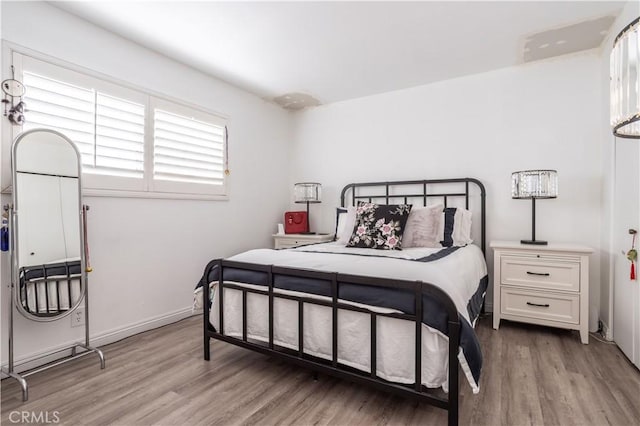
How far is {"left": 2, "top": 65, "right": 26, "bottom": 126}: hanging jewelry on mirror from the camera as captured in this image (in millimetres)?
1997

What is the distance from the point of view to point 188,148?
10.4 ft

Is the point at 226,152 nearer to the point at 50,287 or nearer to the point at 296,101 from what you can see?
the point at 296,101

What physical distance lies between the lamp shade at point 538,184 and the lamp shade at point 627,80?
184 centimetres

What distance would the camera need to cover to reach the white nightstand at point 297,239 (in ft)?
12.2

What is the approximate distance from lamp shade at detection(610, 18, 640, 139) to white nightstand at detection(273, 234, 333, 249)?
2.85 m

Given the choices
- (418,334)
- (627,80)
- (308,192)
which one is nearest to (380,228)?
(418,334)

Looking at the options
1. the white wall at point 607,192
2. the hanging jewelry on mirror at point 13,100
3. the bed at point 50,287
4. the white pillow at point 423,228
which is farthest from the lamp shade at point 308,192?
the white wall at point 607,192

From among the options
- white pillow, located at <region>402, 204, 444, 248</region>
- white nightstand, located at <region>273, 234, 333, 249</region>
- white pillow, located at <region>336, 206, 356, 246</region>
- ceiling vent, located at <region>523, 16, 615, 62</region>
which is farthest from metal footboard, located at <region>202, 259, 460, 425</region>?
ceiling vent, located at <region>523, 16, 615, 62</region>

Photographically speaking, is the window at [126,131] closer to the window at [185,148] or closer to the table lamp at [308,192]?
the window at [185,148]

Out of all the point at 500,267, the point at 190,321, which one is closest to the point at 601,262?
the point at 500,267

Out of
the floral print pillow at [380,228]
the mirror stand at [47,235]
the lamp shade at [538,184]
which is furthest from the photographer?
the lamp shade at [538,184]

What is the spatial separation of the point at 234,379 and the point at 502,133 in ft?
10.3

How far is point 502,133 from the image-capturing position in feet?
10.5

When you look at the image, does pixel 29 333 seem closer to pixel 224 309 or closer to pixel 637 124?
pixel 224 309
